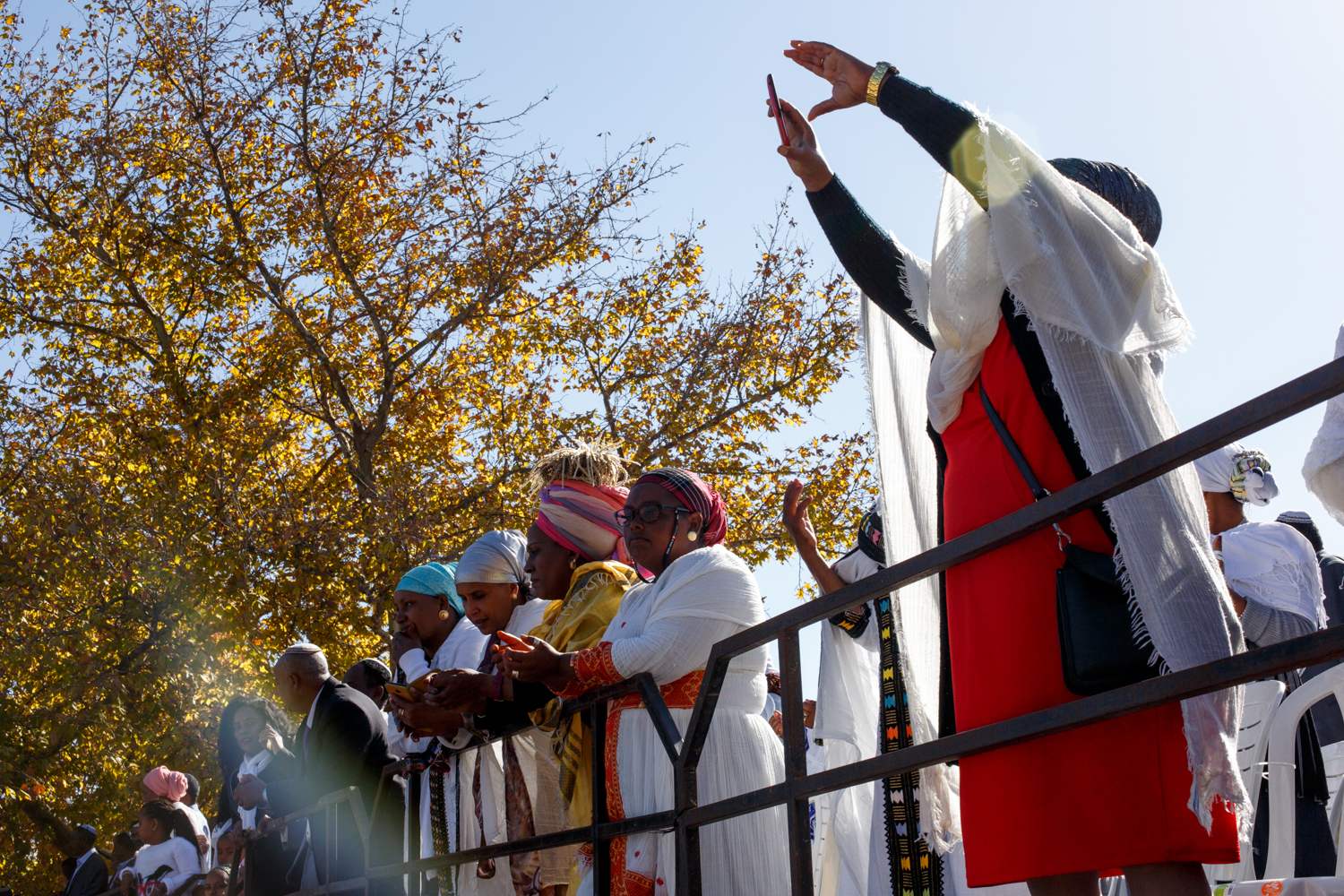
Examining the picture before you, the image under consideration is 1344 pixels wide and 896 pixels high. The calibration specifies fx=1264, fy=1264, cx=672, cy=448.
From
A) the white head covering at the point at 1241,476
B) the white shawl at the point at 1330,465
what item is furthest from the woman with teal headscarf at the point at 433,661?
the white head covering at the point at 1241,476

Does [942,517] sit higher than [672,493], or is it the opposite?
[672,493]

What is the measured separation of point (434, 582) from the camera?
4852 millimetres

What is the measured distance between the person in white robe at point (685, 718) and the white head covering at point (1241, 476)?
1550mm

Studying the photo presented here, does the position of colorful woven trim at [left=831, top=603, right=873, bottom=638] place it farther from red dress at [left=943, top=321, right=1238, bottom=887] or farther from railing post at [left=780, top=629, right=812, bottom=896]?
red dress at [left=943, top=321, right=1238, bottom=887]

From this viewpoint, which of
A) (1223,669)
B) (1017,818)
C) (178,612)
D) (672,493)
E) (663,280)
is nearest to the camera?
(1223,669)

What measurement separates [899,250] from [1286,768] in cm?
140

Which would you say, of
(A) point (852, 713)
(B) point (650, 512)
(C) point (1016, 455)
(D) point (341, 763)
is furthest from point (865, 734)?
(C) point (1016, 455)

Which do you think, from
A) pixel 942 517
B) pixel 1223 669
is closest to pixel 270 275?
pixel 942 517

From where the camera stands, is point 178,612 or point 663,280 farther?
point 663,280

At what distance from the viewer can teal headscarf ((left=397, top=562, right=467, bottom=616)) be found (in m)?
4.83

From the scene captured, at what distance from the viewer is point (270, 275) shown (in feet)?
43.4

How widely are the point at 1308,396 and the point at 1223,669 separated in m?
0.34

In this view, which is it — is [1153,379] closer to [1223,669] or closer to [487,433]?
[1223,669]

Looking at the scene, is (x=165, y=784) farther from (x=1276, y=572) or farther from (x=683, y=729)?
(x=1276, y=572)
